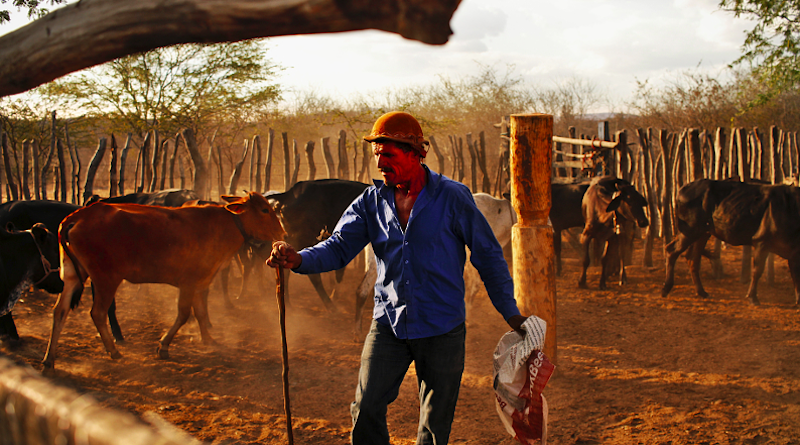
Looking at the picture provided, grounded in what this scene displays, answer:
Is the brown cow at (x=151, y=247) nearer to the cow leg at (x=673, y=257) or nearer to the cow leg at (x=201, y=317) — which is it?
the cow leg at (x=201, y=317)

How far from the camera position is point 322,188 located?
7457 millimetres

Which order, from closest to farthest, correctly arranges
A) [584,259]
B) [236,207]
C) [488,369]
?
[488,369], [236,207], [584,259]

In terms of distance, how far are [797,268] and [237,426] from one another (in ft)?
24.3

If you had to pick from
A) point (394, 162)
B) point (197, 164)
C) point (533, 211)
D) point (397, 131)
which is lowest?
point (533, 211)

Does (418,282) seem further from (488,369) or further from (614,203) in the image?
(614,203)

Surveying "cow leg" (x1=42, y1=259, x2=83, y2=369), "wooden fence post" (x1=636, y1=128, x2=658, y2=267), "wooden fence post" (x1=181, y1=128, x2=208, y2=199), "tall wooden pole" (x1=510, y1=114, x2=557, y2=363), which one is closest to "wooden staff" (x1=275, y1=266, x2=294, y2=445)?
"tall wooden pole" (x1=510, y1=114, x2=557, y2=363)

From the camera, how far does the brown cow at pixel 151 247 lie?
5070 mm

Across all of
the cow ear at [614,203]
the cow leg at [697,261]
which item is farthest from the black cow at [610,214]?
the cow leg at [697,261]

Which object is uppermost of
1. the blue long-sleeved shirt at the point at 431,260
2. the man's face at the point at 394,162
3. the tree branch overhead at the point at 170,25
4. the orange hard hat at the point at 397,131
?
the tree branch overhead at the point at 170,25

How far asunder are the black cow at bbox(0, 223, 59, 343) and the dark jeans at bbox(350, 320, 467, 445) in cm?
441

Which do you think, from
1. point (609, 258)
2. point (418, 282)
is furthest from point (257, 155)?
point (418, 282)

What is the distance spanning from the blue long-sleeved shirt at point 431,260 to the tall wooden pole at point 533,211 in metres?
1.66

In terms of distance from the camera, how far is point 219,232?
573 centimetres

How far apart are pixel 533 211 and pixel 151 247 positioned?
3.76 meters
